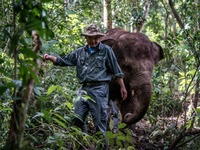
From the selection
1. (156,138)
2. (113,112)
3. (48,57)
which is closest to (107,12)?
(113,112)

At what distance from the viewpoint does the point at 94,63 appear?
5332 millimetres

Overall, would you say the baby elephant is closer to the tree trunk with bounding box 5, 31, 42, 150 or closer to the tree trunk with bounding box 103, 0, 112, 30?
the tree trunk with bounding box 103, 0, 112, 30

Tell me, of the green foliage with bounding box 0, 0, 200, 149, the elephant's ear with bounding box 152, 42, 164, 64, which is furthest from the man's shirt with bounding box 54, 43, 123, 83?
the elephant's ear with bounding box 152, 42, 164, 64

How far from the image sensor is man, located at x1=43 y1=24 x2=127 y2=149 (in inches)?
204

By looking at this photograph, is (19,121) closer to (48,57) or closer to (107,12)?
(48,57)

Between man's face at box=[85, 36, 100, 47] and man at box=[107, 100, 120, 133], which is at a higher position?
man's face at box=[85, 36, 100, 47]

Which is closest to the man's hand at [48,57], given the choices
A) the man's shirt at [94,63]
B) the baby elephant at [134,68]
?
the man's shirt at [94,63]

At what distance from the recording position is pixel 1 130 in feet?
12.0

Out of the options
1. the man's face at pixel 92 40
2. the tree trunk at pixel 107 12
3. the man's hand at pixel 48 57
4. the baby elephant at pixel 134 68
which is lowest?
the baby elephant at pixel 134 68

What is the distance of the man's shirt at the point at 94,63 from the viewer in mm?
5305

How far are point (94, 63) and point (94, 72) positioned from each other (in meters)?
0.12

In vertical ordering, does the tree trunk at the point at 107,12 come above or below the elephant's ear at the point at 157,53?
above

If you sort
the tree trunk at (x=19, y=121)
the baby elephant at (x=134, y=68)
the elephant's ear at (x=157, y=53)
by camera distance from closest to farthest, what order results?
the tree trunk at (x=19, y=121), the baby elephant at (x=134, y=68), the elephant's ear at (x=157, y=53)

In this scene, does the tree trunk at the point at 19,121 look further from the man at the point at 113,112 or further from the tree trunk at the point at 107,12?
the tree trunk at the point at 107,12
